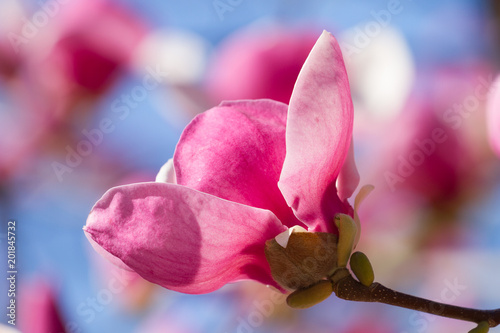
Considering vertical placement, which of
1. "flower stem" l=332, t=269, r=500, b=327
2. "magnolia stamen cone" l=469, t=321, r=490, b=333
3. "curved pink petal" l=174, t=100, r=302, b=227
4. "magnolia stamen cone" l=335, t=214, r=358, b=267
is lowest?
"magnolia stamen cone" l=469, t=321, r=490, b=333

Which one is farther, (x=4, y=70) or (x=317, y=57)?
(x=4, y=70)

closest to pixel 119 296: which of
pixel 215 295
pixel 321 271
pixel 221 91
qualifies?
pixel 215 295

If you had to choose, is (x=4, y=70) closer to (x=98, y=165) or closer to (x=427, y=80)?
(x=98, y=165)

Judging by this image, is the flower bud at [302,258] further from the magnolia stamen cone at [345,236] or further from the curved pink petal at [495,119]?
the curved pink petal at [495,119]

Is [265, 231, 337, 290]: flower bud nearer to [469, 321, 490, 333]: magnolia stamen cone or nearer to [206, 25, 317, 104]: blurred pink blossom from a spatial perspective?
[469, 321, 490, 333]: magnolia stamen cone

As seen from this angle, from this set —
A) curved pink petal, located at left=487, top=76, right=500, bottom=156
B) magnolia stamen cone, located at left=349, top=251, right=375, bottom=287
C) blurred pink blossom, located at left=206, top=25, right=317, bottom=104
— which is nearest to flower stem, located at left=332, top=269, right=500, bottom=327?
magnolia stamen cone, located at left=349, top=251, right=375, bottom=287

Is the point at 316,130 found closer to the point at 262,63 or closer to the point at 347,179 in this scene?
the point at 347,179

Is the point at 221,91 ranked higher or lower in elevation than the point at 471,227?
higher
